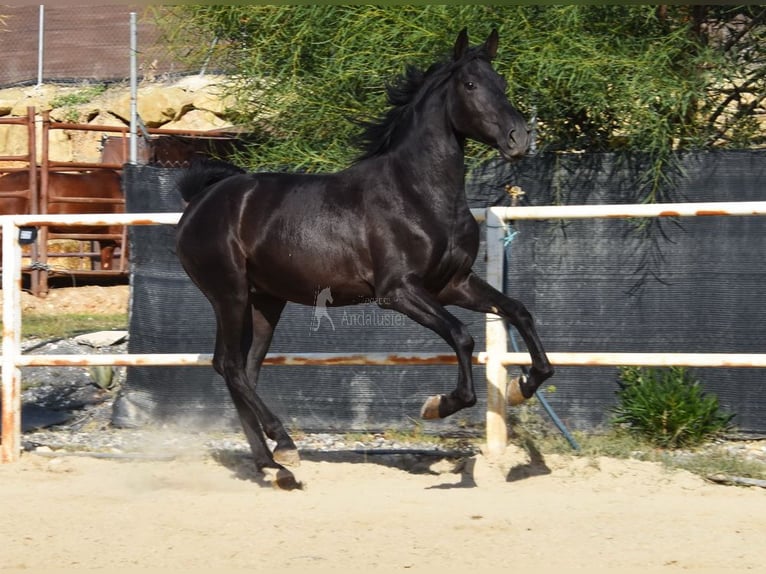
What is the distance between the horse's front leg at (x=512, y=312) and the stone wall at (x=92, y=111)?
13928 millimetres

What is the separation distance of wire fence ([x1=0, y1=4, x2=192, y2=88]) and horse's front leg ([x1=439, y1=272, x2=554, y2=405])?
1407 cm

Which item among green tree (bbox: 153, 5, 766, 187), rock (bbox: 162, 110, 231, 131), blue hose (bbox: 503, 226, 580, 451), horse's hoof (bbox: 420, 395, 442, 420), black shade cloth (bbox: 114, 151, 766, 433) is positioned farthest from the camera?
rock (bbox: 162, 110, 231, 131)

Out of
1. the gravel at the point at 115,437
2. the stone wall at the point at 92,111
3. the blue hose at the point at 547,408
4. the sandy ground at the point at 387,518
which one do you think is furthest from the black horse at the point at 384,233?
the stone wall at the point at 92,111

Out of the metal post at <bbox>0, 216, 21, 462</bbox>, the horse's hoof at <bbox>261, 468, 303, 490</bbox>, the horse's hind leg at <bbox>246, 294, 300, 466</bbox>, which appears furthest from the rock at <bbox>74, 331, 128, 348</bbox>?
the horse's hoof at <bbox>261, 468, 303, 490</bbox>

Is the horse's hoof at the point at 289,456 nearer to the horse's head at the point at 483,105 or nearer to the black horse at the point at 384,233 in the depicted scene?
the black horse at the point at 384,233

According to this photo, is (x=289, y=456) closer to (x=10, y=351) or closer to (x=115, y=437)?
(x=10, y=351)

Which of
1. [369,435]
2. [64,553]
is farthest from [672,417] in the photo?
[64,553]

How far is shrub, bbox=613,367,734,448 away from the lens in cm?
636

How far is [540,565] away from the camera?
3979 mm

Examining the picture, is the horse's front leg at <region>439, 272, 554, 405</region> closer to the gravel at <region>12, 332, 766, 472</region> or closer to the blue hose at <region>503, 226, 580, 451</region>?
the blue hose at <region>503, 226, 580, 451</region>

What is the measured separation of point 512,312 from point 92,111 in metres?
15.2

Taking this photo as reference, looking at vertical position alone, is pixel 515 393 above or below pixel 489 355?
below

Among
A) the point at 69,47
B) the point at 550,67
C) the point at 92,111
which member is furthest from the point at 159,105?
the point at 550,67

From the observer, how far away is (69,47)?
1916 centimetres
